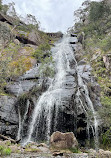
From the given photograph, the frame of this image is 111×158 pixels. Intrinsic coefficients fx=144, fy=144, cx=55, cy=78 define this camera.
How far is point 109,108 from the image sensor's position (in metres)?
11.3

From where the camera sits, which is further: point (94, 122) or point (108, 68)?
point (108, 68)

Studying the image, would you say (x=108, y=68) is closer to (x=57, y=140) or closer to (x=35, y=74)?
(x=35, y=74)

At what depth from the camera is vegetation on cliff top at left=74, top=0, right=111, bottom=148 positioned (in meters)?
11.4

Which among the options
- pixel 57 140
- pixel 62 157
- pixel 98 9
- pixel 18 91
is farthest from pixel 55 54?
pixel 62 157

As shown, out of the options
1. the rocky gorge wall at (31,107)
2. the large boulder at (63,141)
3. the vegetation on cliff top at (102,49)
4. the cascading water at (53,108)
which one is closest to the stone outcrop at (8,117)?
the rocky gorge wall at (31,107)

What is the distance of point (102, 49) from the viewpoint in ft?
72.0

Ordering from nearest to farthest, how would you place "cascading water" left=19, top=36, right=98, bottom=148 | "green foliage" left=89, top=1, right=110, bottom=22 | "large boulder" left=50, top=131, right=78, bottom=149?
1. "large boulder" left=50, top=131, right=78, bottom=149
2. "cascading water" left=19, top=36, right=98, bottom=148
3. "green foliage" left=89, top=1, right=110, bottom=22

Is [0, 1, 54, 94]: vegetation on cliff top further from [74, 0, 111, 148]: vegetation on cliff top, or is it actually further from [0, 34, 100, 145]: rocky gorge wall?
[74, 0, 111, 148]: vegetation on cliff top

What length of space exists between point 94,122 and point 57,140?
4897mm

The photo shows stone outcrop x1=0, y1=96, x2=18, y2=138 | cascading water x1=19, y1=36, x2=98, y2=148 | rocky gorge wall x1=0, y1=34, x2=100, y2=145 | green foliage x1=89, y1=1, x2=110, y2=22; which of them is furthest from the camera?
green foliage x1=89, y1=1, x2=110, y2=22

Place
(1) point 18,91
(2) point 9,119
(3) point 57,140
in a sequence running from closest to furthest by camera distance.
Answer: (3) point 57,140, (2) point 9,119, (1) point 18,91

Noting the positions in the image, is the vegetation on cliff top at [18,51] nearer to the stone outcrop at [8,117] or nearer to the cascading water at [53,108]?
the stone outcrop at [8,117]

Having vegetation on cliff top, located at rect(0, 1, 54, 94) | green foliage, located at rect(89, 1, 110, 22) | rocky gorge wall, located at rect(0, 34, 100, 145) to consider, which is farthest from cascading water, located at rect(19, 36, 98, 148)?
green foliage, located at rect(89, 1, 110, 22)

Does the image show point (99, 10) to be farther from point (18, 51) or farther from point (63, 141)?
point (63, 141)
